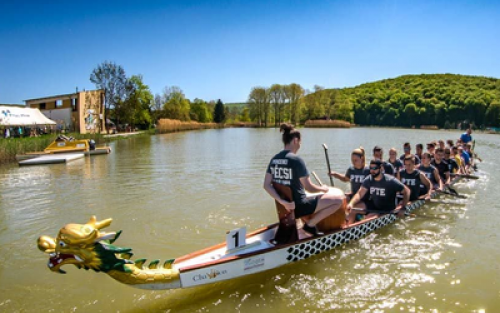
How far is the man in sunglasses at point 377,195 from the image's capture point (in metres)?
6.43

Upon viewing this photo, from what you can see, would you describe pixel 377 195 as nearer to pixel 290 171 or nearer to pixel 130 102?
pixel 290 171

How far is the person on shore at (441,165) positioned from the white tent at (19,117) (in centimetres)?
3197

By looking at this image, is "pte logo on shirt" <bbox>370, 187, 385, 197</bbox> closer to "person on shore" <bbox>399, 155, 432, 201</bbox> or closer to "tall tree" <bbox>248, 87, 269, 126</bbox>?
"person on shore" <bbox>399, 155, 432, 201</bbox>

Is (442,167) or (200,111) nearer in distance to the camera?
(442,167)

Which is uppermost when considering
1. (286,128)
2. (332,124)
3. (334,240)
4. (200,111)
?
(200,111)

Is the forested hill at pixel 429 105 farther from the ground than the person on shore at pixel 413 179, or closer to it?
farther from the ground

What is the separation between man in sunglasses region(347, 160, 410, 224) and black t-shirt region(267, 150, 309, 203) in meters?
2.54

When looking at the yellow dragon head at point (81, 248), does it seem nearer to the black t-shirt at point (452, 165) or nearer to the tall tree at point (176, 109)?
the black t-shirt at point (452, 165)

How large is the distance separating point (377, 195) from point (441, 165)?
195 inches

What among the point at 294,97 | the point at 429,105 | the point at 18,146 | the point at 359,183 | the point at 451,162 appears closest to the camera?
the point at 359,183

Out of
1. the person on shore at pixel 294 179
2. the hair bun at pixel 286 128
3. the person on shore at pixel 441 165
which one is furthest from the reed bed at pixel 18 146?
the person on shore at pixel 441 165

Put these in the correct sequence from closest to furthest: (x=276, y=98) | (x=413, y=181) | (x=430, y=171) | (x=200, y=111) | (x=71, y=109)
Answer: (x=413, y=181) < (x=430, y=171) < (x=71, y=109) < (x=276, y=98) < (x=200, y=111)

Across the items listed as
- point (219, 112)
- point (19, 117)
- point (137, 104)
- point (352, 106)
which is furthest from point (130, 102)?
point (352, 106)

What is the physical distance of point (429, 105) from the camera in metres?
77.3
